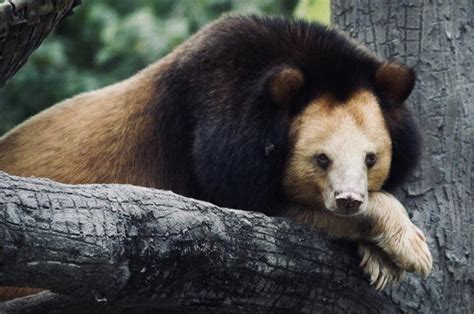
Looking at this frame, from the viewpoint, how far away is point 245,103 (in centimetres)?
525

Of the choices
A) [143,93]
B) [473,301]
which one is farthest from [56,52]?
[473,301]

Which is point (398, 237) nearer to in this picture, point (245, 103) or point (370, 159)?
point (370, 159)

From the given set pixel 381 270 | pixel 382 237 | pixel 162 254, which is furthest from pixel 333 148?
pixel 162 254

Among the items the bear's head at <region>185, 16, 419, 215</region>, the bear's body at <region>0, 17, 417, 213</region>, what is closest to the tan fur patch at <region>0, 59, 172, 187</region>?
the bear's body at <region>0, 17, 417, 213</region>

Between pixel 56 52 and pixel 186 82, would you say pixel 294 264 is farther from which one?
pixel 56 52

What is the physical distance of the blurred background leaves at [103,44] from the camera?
12289mm

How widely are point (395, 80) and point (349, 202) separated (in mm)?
874

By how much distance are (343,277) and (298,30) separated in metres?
1.26

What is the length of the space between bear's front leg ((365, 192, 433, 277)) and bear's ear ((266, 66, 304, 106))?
603mm

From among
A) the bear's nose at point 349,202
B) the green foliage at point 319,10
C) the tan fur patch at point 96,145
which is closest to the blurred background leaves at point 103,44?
the green foliage at point 319,10

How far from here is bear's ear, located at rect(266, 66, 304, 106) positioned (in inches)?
202

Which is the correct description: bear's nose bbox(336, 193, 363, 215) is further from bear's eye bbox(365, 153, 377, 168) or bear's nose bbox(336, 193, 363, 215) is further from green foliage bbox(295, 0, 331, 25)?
green foliage bbox(295, 0, 331, 25)

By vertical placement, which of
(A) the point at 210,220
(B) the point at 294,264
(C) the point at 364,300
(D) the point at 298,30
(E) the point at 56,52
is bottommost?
(E) the point at 56,52

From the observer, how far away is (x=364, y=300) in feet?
16.6
